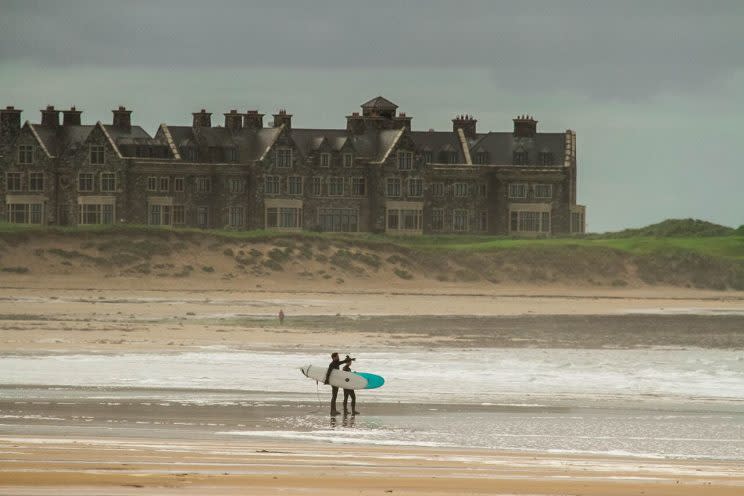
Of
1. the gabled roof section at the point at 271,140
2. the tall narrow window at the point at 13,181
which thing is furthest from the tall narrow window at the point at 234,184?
the tall narrow window at the point at 13,181

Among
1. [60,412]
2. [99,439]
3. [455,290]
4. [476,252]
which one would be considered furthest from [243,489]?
[476,252]

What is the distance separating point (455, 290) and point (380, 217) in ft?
63.8

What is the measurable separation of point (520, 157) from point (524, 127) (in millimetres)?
2352

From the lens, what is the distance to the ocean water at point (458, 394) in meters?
27.2

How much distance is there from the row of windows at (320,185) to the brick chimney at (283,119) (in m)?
3.26

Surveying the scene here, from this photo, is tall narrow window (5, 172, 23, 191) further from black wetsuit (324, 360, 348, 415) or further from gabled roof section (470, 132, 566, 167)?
black wetsuit (324, 360, 348, 415)

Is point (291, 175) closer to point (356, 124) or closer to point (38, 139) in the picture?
point (356, 124)

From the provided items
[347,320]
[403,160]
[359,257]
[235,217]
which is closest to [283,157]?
[235,217]

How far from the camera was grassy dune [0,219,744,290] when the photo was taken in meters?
75.8

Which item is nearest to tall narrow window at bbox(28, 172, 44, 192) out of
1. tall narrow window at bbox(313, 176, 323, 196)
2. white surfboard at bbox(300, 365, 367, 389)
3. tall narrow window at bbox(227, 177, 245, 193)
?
tall narrow window at bbox(227, 177, 245, 193)

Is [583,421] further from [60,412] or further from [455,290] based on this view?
[455,290]

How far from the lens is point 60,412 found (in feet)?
95.0

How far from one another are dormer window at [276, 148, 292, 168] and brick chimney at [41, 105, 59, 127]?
1262 cm

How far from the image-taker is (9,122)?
9419 centimetres
